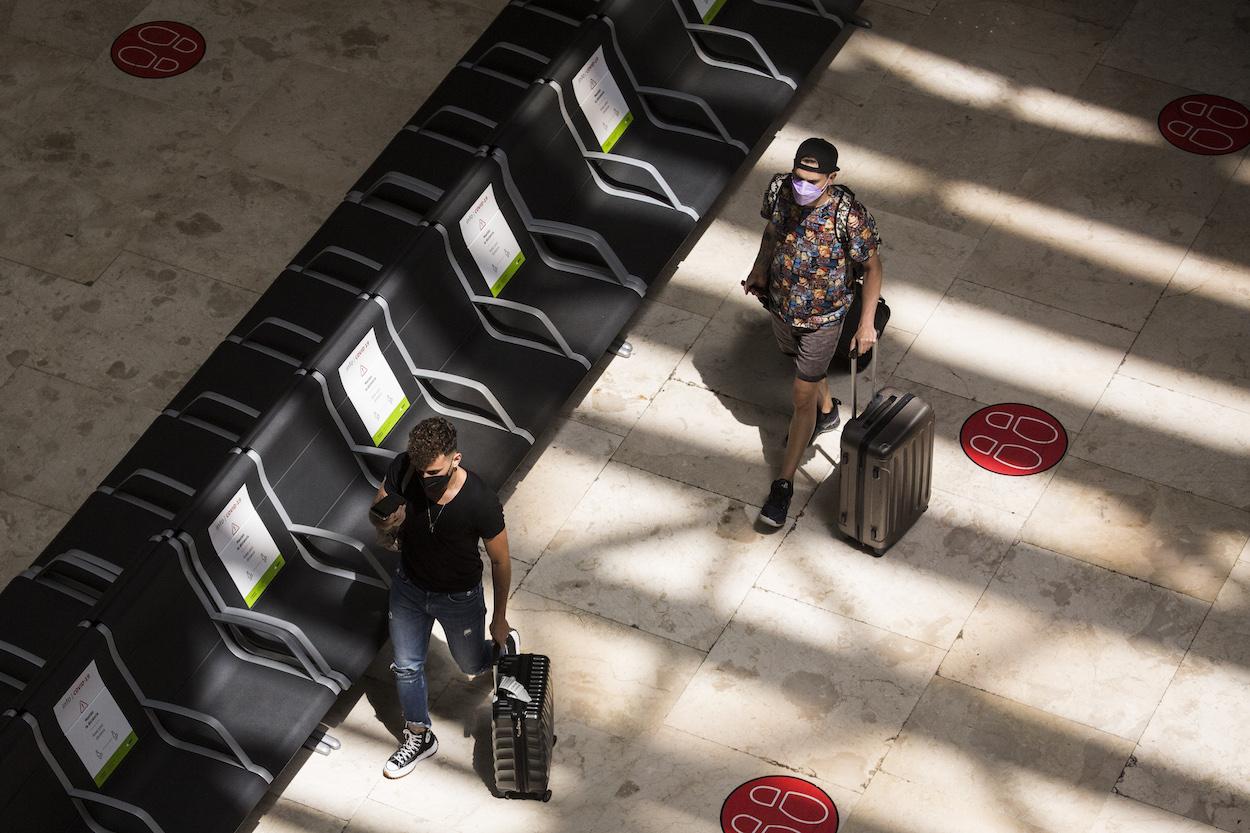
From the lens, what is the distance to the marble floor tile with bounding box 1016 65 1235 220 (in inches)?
361

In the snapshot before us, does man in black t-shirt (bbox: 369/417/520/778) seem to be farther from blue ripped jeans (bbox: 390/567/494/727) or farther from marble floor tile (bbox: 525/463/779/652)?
marble floor tile (bbox: 525/463/779/652)

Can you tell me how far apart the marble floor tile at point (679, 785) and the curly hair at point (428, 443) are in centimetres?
180

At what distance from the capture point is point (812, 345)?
7512 millimetres

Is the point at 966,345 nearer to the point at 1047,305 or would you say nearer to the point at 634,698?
the point at 1047,305

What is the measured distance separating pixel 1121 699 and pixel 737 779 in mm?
1672

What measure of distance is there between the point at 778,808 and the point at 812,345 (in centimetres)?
199

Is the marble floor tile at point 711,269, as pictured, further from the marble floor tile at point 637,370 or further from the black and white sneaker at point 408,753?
the black and white sneaker at point 408,753

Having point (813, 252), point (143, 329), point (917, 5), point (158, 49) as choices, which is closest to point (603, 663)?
point (813, 252)

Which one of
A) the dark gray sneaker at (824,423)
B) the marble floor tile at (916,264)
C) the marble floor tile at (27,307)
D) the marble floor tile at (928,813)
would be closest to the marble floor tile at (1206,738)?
the marble floor tile at (928,813)

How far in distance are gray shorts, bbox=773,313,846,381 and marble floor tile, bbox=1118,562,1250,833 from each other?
201 centimetres

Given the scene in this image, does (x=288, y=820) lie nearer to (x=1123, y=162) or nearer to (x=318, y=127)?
(x=318, y=127)

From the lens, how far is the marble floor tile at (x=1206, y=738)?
22.8 feet

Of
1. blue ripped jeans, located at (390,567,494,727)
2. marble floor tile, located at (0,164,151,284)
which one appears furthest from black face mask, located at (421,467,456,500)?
marble floor tile, located at (0,164,151,284)

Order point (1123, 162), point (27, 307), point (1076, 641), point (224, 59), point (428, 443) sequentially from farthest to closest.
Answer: point (224, 59) → point (1123, 162) → point (27, 307) → point (1076, 641) → point (428, 443)
